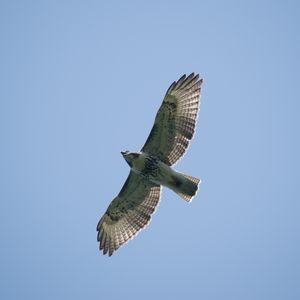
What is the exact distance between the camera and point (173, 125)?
15.7m

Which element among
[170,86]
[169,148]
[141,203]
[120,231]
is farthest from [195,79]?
Answer: [120,231]

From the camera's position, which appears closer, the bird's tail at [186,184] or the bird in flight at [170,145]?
the bird's tail at [186,184]

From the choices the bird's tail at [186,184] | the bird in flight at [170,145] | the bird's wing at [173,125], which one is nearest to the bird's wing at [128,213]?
the bird in flight at [170,145]

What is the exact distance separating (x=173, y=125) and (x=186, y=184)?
5.39 feet

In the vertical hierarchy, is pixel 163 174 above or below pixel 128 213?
above

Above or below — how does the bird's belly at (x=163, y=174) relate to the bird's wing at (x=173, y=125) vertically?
below

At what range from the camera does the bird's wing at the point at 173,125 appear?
51.3 ft

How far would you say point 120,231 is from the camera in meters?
16.8

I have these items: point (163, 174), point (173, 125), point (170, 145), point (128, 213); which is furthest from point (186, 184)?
point (128, 213)

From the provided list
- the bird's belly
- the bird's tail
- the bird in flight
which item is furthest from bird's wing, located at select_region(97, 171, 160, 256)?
the bird's tail

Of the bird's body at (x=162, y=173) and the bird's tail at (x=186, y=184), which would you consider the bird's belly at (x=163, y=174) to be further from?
the bird's tail at (x=186, y=184)

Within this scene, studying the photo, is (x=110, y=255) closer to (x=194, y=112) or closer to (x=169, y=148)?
(x=169, y=148)

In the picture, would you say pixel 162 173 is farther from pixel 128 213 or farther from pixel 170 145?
pixel 128 213

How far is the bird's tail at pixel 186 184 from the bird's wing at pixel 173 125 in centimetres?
52
